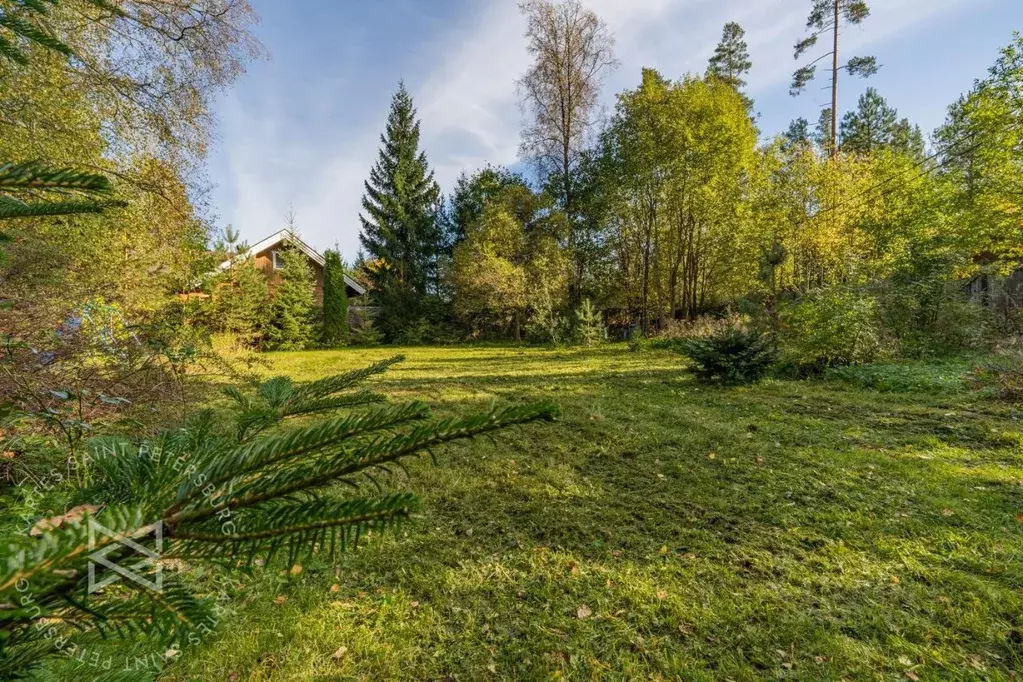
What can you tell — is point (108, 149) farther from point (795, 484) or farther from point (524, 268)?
point (524, 268)

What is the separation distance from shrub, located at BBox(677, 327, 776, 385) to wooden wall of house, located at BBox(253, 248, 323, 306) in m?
14.5

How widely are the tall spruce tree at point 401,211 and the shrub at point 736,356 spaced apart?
13286 millimetres

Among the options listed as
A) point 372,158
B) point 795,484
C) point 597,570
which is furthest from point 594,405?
point 372,158

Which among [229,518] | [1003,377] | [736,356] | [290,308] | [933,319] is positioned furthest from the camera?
[290,308]

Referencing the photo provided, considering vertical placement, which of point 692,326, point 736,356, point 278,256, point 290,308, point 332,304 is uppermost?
point 278,256

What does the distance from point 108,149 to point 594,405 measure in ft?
21.0

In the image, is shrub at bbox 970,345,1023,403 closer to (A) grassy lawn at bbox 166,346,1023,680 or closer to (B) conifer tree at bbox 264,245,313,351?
(A) grassy lawn at bbox 166,346,1023,680

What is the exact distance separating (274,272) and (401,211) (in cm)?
567

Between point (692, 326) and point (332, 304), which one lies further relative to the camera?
point (332, 304)

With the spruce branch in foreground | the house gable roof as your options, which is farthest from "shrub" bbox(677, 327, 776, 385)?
the house gable roof

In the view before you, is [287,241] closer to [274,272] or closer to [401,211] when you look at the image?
[274,272]

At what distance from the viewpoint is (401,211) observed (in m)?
18.2

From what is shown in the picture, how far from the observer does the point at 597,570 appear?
2293 mm

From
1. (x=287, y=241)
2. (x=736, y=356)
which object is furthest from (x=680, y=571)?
(x=287, y=241)
